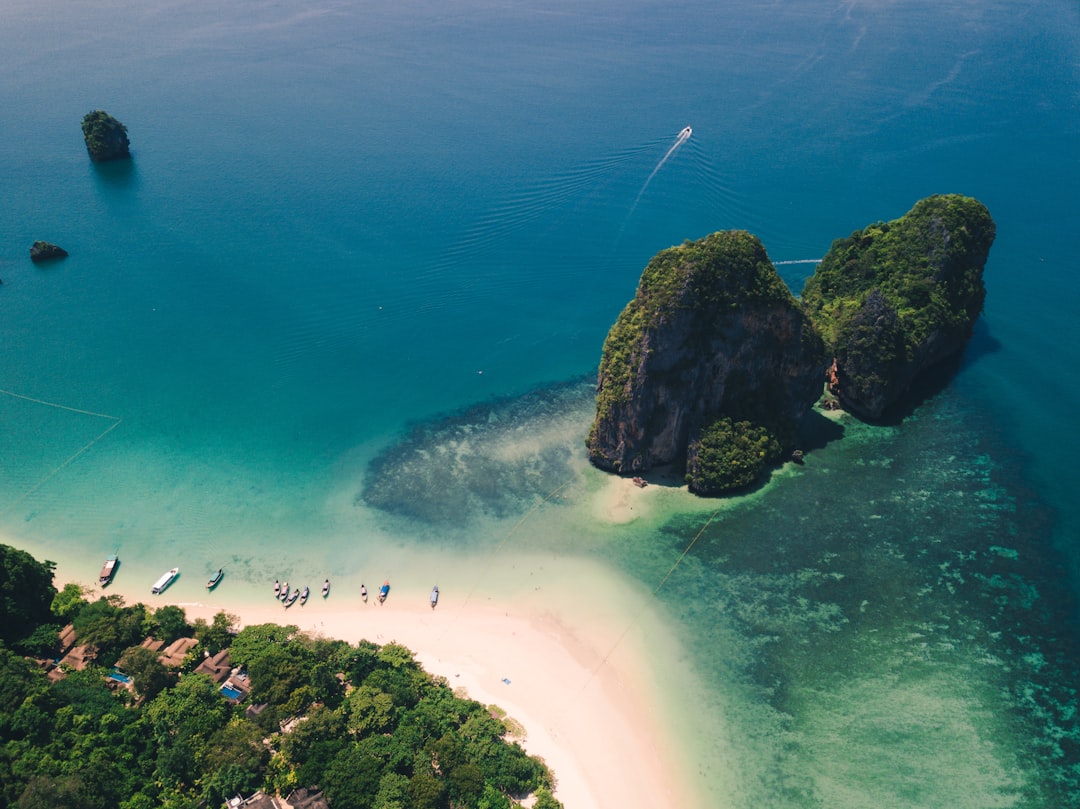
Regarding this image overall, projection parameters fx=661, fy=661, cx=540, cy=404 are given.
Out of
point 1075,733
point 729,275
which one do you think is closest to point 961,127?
point 729,275

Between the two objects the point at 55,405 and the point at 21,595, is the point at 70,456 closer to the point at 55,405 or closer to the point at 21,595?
the point at 55,405

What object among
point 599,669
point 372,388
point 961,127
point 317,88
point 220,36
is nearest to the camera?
point 599,669

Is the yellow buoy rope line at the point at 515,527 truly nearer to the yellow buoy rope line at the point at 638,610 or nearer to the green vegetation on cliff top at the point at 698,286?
the yellow buoy rope line at the point at 638,610

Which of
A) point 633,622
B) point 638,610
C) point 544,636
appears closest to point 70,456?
point 544,636

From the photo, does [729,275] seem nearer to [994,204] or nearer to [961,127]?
[994,204]

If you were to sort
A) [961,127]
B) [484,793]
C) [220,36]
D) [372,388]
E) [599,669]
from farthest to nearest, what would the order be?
[220,36], [961,127], [372,388], [599,669], [484,793]
